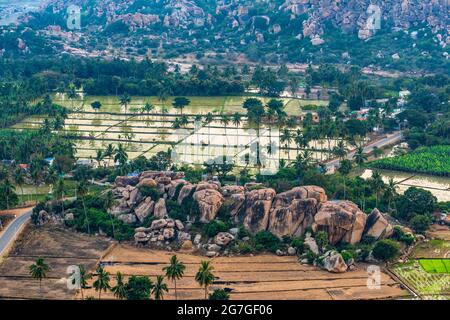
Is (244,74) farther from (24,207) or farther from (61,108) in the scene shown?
(24,207)

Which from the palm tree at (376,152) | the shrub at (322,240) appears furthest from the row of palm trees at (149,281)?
the palm tree at (376,152)

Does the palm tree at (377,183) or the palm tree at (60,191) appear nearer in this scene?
the palm tree at (60,191)

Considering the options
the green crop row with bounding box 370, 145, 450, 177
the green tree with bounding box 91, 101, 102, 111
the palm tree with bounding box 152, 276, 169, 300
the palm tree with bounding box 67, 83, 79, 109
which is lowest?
the green crop row with bounding box 370, 145, 450, 177

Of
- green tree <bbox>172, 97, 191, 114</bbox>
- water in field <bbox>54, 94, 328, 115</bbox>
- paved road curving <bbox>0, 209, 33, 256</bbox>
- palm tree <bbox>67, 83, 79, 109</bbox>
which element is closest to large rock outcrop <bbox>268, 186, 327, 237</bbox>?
paved road curving <bbox>0, 209, 33, 256</bbox>

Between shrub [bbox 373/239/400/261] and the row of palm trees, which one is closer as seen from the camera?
the row of palm trees

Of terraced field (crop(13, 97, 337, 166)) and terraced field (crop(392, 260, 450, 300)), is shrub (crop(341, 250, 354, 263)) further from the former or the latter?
terraced field (crop(13, 97, 337, 166))

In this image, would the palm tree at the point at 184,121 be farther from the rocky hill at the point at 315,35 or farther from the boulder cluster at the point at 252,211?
the rocky hill at the point at 315,35
